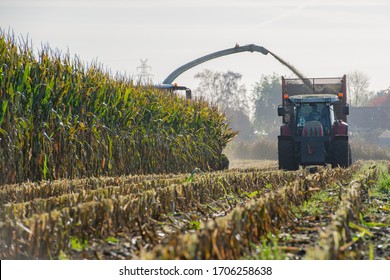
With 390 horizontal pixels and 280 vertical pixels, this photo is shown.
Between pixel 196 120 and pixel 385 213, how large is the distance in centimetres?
1271

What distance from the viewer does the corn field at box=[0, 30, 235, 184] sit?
12.0 m

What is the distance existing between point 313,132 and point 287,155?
898 millimetres

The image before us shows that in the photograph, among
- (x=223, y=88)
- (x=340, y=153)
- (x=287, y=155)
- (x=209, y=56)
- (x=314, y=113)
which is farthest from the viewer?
(x=223, y=88)

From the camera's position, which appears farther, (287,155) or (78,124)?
(287,155)

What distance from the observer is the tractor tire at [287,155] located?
774 inches

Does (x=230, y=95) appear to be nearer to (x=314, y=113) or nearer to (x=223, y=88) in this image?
(x=223, y=88)

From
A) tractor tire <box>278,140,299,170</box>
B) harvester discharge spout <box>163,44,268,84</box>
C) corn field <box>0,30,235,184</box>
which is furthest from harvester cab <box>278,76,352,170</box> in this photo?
harvester discharge spout <box>163,44,268,84</box>

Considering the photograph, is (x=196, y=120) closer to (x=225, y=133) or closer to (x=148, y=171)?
(x=225, y=133)

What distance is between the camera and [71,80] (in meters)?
14.2

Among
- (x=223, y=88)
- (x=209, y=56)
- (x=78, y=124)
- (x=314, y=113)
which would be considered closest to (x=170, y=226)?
(x=78, y=124)

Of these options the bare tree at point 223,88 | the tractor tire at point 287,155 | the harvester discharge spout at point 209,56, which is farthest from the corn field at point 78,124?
the bare tree at point 223,88

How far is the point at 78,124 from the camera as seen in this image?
13.8m

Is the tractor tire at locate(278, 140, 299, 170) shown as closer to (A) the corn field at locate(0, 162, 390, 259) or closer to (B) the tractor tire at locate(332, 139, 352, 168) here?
(B) the tractor tire at locate(332, 139, 352, 168)

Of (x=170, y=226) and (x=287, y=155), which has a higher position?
(x=287, y=155)
